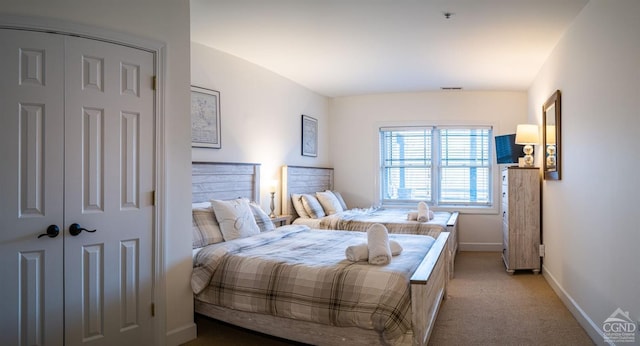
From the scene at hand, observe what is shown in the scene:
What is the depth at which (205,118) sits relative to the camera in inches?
159

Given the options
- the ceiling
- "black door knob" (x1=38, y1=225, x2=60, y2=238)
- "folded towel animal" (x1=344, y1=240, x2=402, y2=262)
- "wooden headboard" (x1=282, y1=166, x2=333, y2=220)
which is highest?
the ceiling

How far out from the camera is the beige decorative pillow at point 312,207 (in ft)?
17.1

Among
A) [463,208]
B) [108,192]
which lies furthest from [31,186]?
[463,208]

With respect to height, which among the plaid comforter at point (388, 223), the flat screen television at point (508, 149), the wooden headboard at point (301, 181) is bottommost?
the plaid comforter at point (388, 223)

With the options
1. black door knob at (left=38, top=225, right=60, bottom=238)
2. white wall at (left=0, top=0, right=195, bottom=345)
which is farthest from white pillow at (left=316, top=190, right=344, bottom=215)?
black door knob at (left=38, top=225, right=60, bottom=238)

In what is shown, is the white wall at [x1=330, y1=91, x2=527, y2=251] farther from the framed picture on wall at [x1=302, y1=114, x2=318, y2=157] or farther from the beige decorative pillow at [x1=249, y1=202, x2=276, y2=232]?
the beige decorative pillow at [x1=249, y1=202, x2=276, y2=232]

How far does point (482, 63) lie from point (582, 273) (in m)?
2.64

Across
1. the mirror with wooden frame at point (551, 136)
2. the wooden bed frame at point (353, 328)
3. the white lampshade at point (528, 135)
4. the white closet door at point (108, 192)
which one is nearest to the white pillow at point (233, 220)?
the wooden bed frame at point (353, 328)

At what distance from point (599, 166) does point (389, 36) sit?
2104 mm

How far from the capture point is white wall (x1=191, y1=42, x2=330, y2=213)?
4.13 meters

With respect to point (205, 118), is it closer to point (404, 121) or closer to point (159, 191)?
point (159, 191)

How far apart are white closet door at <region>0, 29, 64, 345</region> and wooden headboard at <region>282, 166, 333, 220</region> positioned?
10.5 ft
